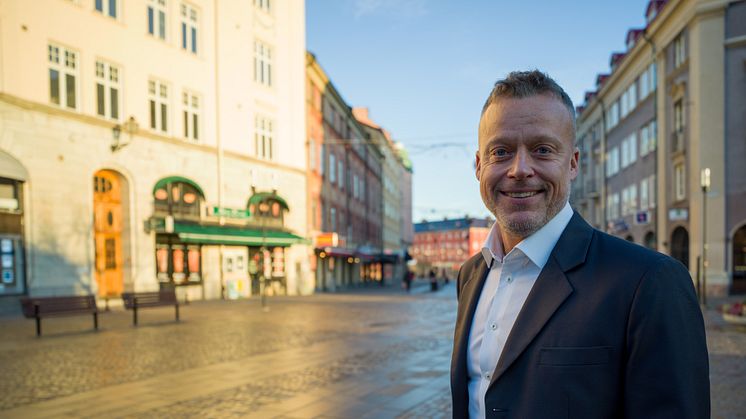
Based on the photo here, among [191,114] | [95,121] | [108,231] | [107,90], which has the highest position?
[107,90]

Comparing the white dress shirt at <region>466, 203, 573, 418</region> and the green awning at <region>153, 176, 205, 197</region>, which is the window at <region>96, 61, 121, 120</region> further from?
the white dress shirt at <region>466, 203, 573, 418</region>

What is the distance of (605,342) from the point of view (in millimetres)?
1438

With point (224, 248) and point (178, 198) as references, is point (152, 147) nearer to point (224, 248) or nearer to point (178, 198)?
point (178, 198)

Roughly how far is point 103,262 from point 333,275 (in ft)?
63.7

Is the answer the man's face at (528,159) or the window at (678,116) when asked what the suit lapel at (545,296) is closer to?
the man's face at (528,159)

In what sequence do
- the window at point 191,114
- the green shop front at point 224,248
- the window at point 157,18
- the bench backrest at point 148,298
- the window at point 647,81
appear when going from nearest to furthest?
the bench backrest at point 148,298, the window at point 157,18, the green shop front at point 224,248, the window at point 191,114, the window at point 647,81

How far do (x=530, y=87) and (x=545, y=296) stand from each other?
2.14ft

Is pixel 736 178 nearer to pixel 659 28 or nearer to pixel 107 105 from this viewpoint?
pixel 659 28

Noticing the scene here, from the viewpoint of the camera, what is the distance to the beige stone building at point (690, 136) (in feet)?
77.2

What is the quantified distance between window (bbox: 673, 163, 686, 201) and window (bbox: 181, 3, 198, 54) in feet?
79.6

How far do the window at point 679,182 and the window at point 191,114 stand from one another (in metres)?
23.6

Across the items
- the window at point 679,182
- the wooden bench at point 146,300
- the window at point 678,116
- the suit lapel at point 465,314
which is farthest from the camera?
the window at point 679,182

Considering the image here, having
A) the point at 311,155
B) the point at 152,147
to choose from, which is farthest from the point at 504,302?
the point at 311,155

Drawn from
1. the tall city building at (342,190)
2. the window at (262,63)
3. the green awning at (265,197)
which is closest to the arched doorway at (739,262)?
the tall city building at (342,190)
